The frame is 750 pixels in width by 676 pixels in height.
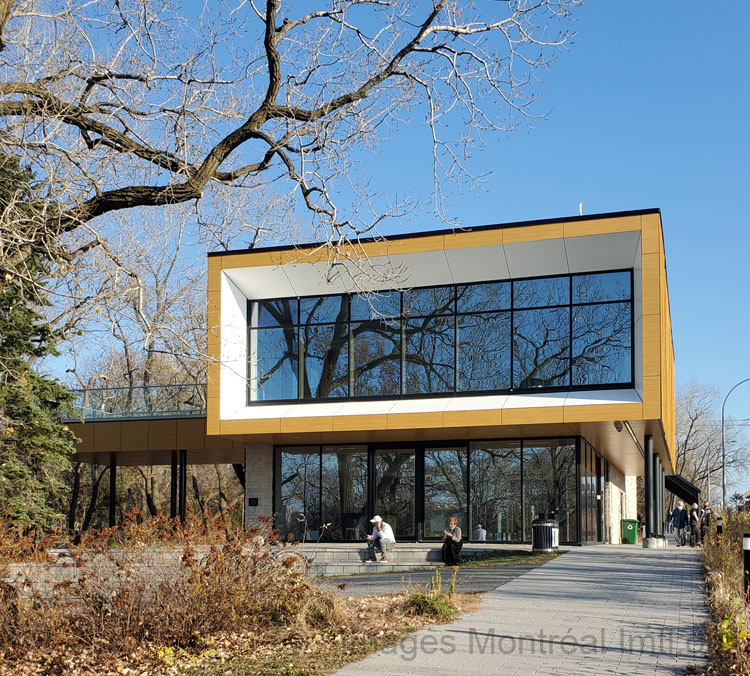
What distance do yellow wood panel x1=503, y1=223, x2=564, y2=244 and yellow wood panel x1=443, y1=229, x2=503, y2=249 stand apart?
0.74 ft

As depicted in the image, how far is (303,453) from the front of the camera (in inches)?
1169

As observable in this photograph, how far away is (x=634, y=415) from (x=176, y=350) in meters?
14.4

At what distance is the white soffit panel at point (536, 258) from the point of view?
2503 centimetres

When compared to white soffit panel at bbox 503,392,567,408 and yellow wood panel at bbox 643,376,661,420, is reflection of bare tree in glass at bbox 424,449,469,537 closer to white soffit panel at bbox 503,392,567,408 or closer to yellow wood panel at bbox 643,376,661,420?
white soffit panel at bbox 503,392,567,408

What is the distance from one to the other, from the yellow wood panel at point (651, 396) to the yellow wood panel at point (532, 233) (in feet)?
14.5

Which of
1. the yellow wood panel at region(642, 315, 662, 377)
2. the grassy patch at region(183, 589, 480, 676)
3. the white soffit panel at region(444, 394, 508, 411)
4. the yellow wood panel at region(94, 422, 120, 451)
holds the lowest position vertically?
the grassy patch at region(183, 589, 480, 676)

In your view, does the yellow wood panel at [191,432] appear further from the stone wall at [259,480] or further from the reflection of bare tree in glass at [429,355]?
the reflection of bare tree in glass at [429,355]

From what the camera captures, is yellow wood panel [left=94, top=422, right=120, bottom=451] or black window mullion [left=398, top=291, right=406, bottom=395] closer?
black window mullion [left=398, top=291, right=406, bottom=395]

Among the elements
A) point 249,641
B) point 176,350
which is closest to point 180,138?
point 176,350

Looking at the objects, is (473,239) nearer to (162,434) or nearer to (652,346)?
(652,346)

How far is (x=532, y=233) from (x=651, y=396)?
5.28 meters

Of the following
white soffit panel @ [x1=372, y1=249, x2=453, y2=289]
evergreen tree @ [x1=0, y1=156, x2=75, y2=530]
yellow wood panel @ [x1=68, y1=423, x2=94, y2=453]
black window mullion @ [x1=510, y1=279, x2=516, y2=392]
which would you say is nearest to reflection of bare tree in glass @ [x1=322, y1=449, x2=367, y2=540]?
black window mullion @ [x1=510, y1=279, x2=516, y2=392]

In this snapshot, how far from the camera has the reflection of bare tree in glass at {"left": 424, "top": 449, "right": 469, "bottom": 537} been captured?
27828 mm

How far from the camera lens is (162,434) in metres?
31.7
